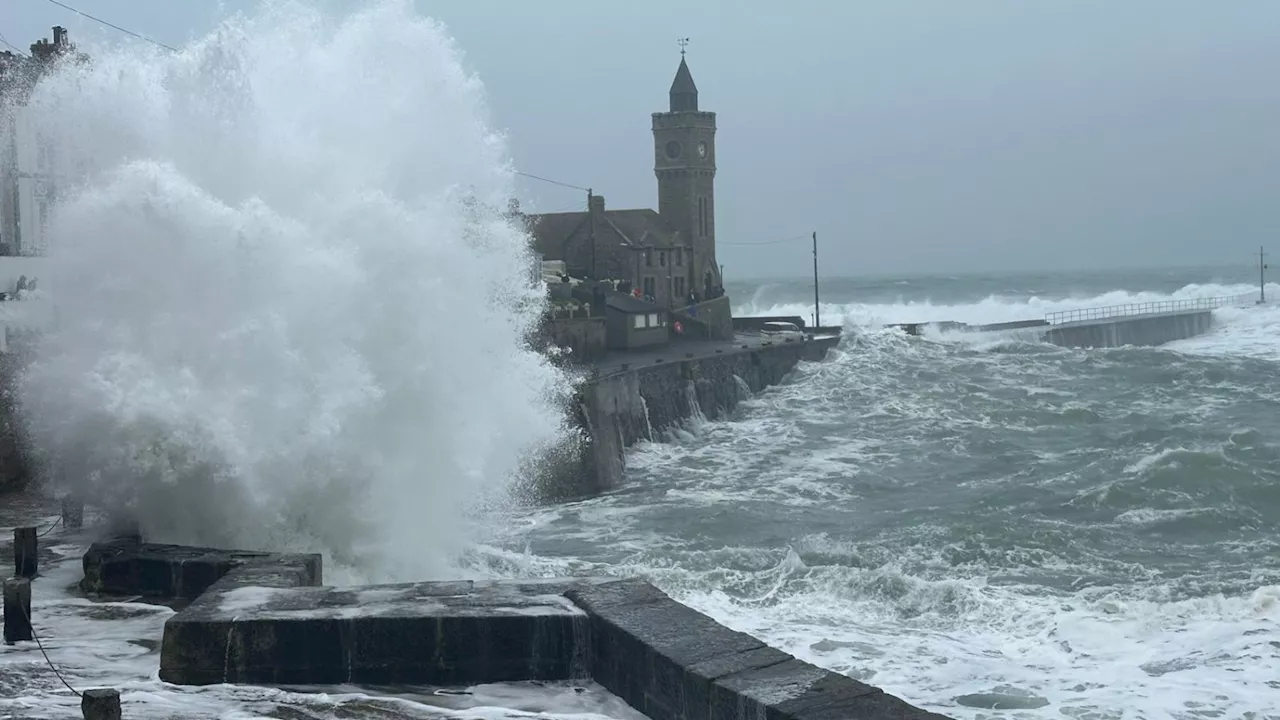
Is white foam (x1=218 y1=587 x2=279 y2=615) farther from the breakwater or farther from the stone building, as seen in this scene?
the stone building

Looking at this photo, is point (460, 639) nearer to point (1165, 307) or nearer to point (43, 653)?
point (43, 653)

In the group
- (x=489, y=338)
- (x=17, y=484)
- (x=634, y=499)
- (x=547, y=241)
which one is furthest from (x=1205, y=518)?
(x=547, y=241)

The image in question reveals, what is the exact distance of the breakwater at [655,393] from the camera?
2458 centimetres

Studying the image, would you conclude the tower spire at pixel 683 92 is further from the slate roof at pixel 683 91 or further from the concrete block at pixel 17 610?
the concrete block at pixel 17 610

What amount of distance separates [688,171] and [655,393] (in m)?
25.8

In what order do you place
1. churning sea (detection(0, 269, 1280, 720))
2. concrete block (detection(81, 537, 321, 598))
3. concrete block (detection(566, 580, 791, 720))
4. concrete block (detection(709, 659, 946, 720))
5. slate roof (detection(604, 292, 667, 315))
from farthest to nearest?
1. slate roof (detection(604, 292, 667, 315))
2. concrete block (detection(81, 537, 321, 598))
3. churning sea (detection(0, 269, 1280, 720))
4. concrete block (detection(566, 580, 791, 720))
5. concrete block (detection(709, 659, 946, 720))

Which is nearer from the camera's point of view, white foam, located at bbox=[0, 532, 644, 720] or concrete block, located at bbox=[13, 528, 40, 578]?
white foam, located at bbox=[0, 532, 644, 720]

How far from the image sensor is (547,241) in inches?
2055

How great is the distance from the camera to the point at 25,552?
9156mm

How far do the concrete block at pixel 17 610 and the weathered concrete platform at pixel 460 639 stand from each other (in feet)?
3.23

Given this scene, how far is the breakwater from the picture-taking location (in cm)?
2458

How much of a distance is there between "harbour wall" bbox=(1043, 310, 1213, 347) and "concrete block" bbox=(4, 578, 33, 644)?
4907cm

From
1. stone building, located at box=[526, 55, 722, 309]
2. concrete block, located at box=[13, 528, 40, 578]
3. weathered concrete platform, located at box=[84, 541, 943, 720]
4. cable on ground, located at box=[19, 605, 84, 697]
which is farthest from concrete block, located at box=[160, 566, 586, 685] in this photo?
stone building, located at box=[526, 55, 722, 309]

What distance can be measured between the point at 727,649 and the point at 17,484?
36.5 ft
